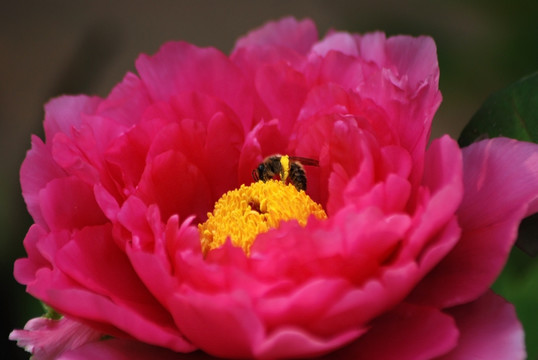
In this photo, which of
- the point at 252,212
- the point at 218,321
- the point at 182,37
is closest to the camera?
the point at 218,321

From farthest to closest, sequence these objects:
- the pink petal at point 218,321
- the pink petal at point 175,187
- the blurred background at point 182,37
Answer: the blurred background at point 182,37 < the pink petal at point 175,187 < the pink petal at point 218,321

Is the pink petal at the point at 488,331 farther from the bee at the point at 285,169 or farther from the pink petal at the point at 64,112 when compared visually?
the pink petal at the point at 64,112

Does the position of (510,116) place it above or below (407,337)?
above

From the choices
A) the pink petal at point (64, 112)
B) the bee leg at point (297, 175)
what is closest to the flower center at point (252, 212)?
the bee leg at point (297, 175)

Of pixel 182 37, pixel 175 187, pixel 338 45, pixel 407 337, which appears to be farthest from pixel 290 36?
pixel 182 37

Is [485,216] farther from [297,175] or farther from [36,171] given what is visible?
[36,171]

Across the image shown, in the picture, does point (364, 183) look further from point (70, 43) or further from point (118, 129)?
point (70, 43)

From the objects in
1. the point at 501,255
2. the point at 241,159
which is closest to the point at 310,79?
the point at 241,159

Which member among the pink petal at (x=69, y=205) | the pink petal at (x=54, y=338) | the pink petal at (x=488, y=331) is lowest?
the pink petal at (x=54, y=338)
